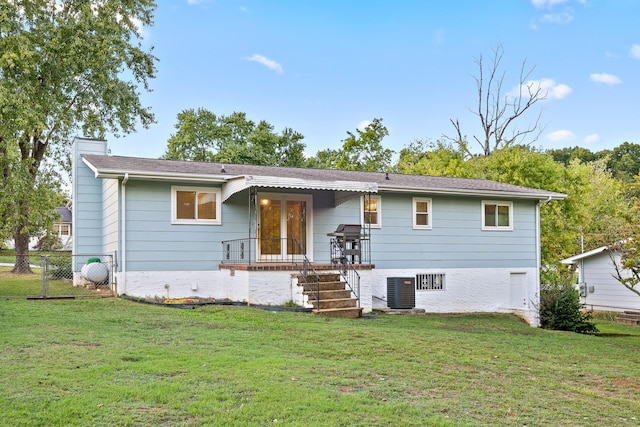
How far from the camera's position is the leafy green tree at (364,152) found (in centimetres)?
3372

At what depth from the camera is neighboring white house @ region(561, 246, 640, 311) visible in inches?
921

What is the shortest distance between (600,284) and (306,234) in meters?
16.4

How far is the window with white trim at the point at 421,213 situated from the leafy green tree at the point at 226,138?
691 inches

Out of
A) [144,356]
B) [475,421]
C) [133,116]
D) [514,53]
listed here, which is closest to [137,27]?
[133,116]

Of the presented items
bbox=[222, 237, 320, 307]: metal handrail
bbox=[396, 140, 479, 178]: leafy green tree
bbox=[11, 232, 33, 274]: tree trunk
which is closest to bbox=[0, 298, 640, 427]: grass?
bbox=[222, 237, 320, 307]: metal handrail

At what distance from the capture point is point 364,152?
3475 centimetres

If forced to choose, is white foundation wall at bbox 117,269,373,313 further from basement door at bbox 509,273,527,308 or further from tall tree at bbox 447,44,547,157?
tall tree at bbox 447,44,547,157

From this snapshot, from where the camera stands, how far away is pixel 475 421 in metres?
4.66

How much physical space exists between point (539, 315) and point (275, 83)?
17948mm

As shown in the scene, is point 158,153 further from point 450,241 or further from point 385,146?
point 450,241

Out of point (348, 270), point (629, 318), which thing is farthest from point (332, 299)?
point (629, 318)

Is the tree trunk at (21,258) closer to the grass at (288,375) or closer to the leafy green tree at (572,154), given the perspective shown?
the grass at (288,375)

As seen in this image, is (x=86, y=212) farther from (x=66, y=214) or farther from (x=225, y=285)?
(x=66, y=214)

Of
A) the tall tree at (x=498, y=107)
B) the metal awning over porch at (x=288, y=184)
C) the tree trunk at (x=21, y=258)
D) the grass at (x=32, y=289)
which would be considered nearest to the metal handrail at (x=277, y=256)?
the metal awning over porch at (x=288, y=184)
